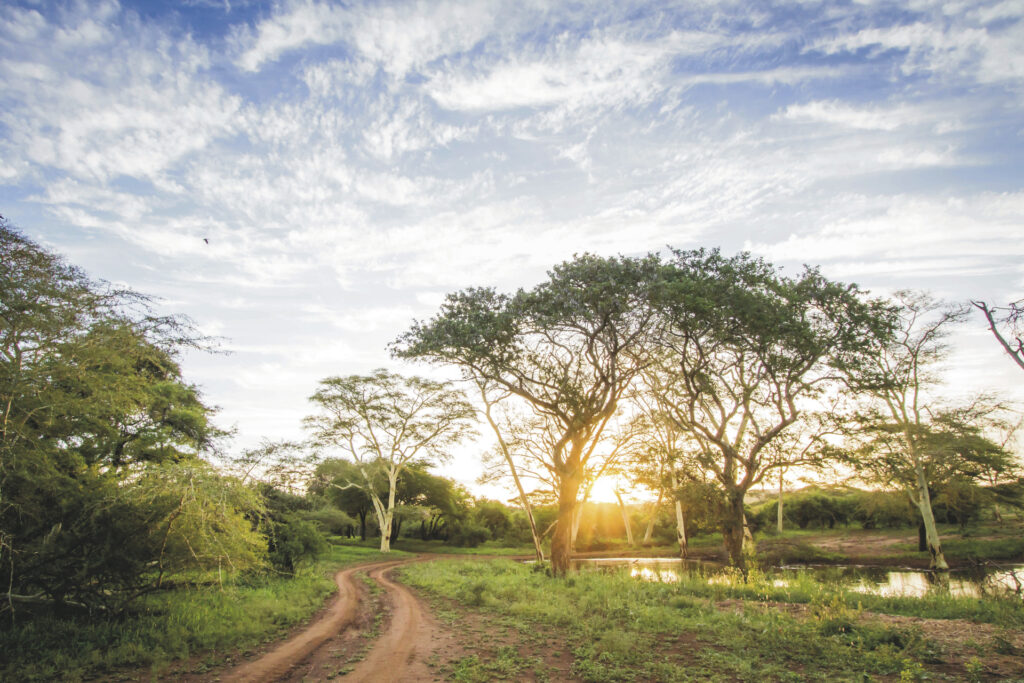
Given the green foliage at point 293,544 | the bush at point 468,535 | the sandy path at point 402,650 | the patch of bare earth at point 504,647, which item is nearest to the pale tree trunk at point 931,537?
the patch of bare earth at point 504,647

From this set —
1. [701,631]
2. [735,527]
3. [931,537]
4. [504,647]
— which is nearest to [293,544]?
[504,647]

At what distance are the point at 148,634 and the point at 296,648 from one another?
2.60 m

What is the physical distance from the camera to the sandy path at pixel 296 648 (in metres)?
7.26

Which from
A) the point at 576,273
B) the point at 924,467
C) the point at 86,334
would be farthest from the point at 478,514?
the point at 86,334

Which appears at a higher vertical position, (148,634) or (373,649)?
(148,634)

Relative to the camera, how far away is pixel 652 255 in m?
14.8

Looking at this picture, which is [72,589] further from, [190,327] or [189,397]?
[189,397]

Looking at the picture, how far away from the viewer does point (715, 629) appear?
9.30 meters

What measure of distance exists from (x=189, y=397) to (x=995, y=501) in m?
41.1

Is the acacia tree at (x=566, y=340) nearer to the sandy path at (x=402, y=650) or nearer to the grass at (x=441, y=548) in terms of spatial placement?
the sandy path at (x=402, y=650)

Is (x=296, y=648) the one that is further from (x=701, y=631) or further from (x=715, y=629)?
(x=715, y=629)

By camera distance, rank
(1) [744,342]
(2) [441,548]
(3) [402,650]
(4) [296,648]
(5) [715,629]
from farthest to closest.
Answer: (2) [441,548] → (1) [744,342] → (5) [715,629] → (4) [296,648] → (3) [402,650]

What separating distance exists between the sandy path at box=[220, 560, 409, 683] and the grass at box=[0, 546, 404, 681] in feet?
2.02

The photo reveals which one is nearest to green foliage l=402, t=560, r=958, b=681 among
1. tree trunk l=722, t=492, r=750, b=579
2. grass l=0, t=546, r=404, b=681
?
tree trunk l=722, t=492, r=750, b=579
